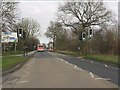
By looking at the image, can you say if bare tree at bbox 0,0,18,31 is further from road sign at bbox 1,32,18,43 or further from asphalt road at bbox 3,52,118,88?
asphalt road at bbox 3,52,118,88

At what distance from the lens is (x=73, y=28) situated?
78.1 meters

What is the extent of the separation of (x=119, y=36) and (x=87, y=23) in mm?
19299

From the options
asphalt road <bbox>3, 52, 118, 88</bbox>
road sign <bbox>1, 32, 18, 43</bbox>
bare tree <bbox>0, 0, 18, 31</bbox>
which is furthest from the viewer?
road sign <bbox>1, 32, 18, 43</bbox>

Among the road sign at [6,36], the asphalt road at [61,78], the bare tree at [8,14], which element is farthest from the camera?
the road sign at [6,36]

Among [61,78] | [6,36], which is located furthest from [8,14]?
[61,78]

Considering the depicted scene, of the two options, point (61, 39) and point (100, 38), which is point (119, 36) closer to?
point (100, 38)

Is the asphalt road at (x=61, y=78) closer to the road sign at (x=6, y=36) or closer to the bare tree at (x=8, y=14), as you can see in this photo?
the bare tree at (x=8, y=14)

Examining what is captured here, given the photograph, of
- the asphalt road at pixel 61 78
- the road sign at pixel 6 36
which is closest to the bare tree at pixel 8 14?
the road sign at pixel 6 36

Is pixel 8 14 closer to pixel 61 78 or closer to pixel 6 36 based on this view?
pixel 6 36

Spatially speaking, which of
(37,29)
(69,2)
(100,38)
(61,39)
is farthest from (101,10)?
(37,29)

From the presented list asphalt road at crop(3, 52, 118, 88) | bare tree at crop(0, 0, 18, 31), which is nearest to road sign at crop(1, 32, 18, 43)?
bare tree at crop(0, 0, 18, 31)

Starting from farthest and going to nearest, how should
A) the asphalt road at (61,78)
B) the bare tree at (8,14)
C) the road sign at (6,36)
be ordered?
the road sign at (6,36) → the bare tree at (8,14) → the asphalt road at (61,78)

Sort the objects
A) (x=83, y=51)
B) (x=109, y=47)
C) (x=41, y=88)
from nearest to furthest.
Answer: (x=41, y=88) < (x=109, y=47) < (x=83, y=51)

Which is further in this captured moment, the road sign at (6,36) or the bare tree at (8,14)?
the road sign at (6,36)
